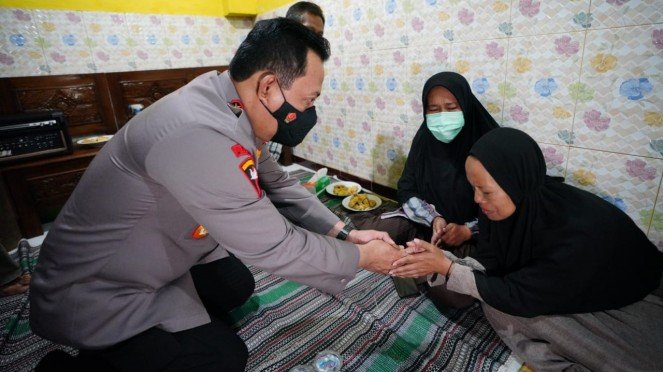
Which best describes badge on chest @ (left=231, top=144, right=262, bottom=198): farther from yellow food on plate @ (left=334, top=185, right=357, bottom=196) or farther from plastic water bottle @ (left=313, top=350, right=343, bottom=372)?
yellow food on plate @ (left=334, top=185, right=357, bottom=196)

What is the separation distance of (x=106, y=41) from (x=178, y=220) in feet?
10.5

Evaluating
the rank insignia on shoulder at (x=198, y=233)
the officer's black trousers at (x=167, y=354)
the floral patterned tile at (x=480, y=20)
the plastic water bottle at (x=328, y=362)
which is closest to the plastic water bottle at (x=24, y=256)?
the officer's black trousers at (x=167, y=354)

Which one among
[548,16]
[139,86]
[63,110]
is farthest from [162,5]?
[548,16]

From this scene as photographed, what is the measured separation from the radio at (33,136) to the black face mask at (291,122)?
8.73 feet

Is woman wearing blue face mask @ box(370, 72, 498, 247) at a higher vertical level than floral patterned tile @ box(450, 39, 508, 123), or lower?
lower

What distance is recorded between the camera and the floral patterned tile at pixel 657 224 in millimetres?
1625

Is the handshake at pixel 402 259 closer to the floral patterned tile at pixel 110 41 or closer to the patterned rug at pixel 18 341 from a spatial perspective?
the patterned rug at pixel 18 341

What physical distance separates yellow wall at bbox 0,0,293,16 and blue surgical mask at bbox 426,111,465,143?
246 centimetres

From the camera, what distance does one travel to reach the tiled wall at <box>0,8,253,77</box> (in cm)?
300

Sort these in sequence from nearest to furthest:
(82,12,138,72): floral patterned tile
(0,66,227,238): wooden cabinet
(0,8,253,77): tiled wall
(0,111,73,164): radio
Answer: (0,111,73,164): radio → (0,66,227,238): wooden cabinet → (0,8,253,77): tiled wall → (82,12,138,72): floral patterned tile

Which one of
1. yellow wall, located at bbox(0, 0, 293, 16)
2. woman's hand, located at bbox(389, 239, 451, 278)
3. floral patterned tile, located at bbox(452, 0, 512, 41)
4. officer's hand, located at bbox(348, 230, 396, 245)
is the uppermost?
yellow wall, located at bbox(0, 0, 293, 16)

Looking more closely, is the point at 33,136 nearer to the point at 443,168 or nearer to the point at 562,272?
the point at 443,168

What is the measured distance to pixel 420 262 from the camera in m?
1.44

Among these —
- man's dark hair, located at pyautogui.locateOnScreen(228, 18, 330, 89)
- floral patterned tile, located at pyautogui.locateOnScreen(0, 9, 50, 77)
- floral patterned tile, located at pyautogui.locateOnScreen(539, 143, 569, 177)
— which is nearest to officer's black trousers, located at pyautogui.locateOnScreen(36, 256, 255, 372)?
man's dark hair, located at pyautogui.locateOnScreen(228, 18, 330, 89)
